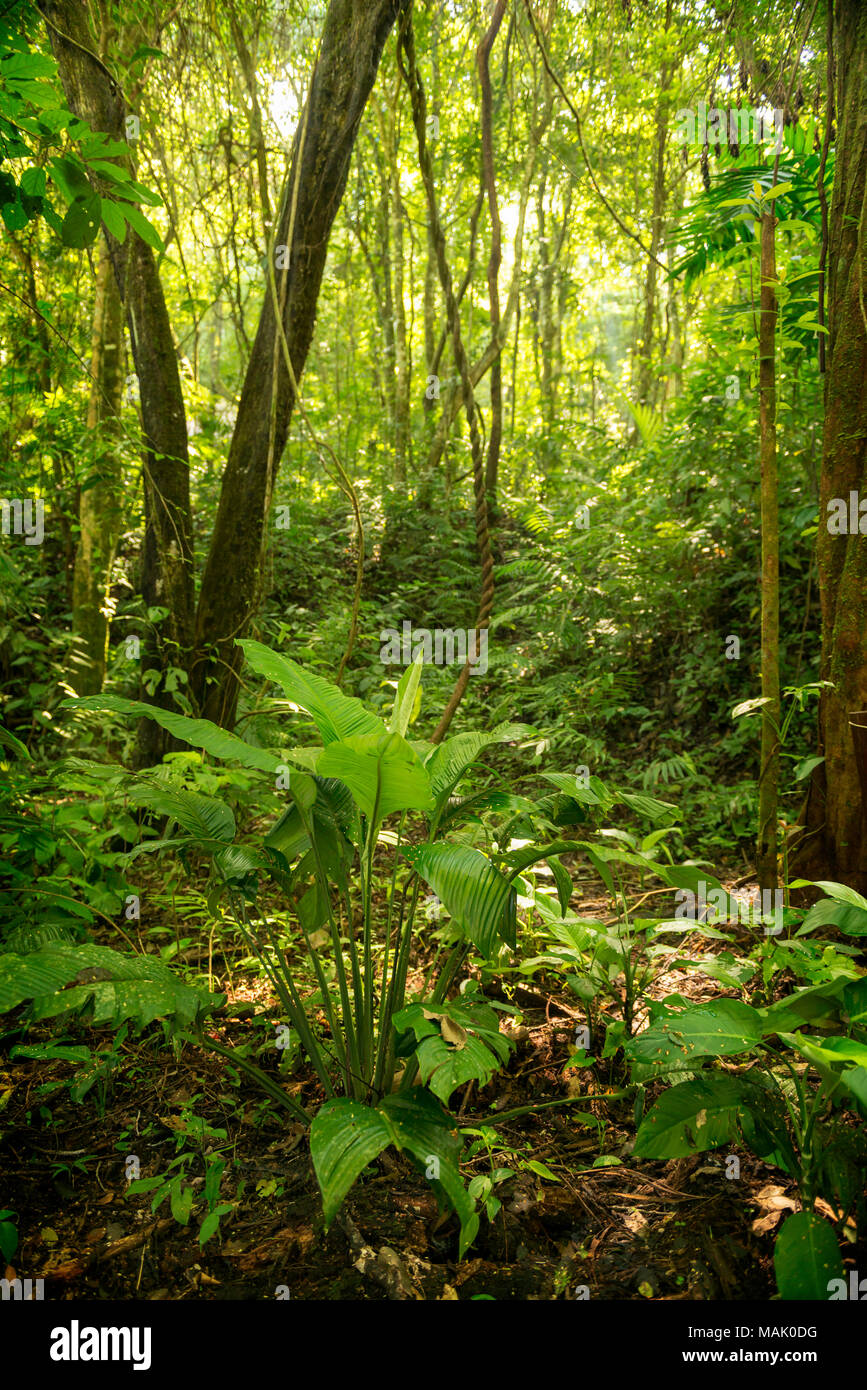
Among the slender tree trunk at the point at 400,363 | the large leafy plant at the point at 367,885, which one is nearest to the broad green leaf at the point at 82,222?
the large leafy plant at the point at 367,885

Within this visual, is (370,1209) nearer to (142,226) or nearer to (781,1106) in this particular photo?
(781,1106)

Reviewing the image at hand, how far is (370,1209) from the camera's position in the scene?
1.58 meters

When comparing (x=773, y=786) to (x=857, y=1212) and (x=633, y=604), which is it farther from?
(x=633, y=604)

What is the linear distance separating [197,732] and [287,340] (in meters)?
2.35

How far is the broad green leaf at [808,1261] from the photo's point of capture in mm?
1202

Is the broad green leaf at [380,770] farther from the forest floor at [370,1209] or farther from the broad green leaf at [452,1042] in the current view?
the forest floor at [370,1209]

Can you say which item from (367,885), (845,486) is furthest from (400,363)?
(367,885)

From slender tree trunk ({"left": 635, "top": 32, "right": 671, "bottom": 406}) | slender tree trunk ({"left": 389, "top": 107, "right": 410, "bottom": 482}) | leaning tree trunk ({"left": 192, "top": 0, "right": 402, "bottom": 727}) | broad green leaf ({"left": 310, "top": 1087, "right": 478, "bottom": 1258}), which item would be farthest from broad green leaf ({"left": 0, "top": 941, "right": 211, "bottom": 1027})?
slender tree trunk ({"left": 389, "top": 107, "right": 410, "bottom": 482})

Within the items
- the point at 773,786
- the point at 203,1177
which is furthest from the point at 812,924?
the point at 203,1177

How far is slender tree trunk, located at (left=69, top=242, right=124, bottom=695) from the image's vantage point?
4348 mm

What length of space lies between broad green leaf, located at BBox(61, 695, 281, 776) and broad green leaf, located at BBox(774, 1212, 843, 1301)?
120 centimetres

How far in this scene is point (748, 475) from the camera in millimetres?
4738

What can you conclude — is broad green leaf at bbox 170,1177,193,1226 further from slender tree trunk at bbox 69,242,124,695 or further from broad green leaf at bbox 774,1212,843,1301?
slender tree trunk at bbox 69,242,124,695

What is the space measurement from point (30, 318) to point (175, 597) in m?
2.79
